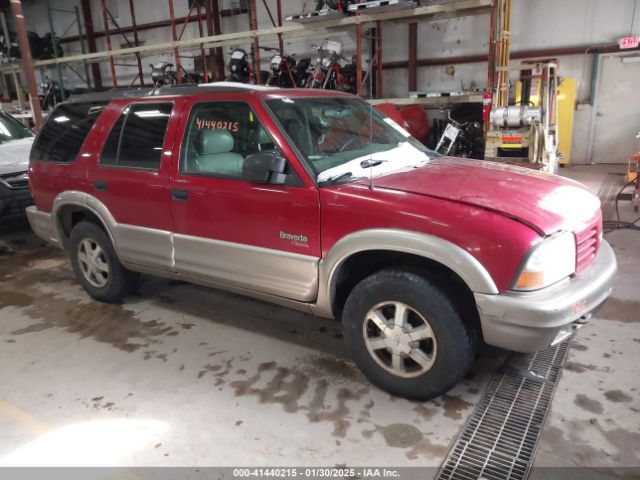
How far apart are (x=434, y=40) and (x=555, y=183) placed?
960 centimetres

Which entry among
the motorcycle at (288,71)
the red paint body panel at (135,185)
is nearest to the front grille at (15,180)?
the red paint body panel at (135,185)

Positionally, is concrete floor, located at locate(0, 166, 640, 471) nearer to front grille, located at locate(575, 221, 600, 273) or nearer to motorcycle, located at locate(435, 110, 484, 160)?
front grille, located at locate(575, 221, 600, 273)

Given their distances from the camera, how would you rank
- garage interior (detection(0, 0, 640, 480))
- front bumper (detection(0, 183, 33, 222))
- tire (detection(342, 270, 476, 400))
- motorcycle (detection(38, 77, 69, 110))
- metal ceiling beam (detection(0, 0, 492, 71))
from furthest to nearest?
motorcycle (detection(38, 77, 69, 110))
metal ceiling beam (detection(0, 0, 492, 71))
front bumper (detection(0, 183, 33, 222))
tire (detection(342, 270, 476, 400))
garage interior (detection(0, 0, 640, 480))

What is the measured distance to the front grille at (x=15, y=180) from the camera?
601cm

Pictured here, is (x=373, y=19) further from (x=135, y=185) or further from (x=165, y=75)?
(x=135, y=185)

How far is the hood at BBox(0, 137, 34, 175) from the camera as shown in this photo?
6152mm

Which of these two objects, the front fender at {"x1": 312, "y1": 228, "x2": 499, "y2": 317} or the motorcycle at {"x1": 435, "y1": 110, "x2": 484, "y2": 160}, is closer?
the front fender at {"x1": 312, "y1": 228, "x2": 499, "y2": 317}

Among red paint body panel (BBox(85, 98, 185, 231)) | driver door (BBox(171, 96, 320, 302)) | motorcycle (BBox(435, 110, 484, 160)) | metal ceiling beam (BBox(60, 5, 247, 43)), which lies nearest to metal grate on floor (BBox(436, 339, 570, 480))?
driver door (BBox(171, 96, 320, 302))

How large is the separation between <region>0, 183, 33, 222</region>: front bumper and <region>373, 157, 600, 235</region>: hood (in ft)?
17.1

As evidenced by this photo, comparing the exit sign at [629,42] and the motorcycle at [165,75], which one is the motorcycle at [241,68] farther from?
the exit sign at [629,42]

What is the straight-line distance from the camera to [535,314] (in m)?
2.17

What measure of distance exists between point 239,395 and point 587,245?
2.12 metres

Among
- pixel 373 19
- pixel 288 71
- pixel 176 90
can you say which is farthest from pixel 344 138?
pixel 288 71

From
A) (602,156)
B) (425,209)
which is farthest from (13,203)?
(602,156)
